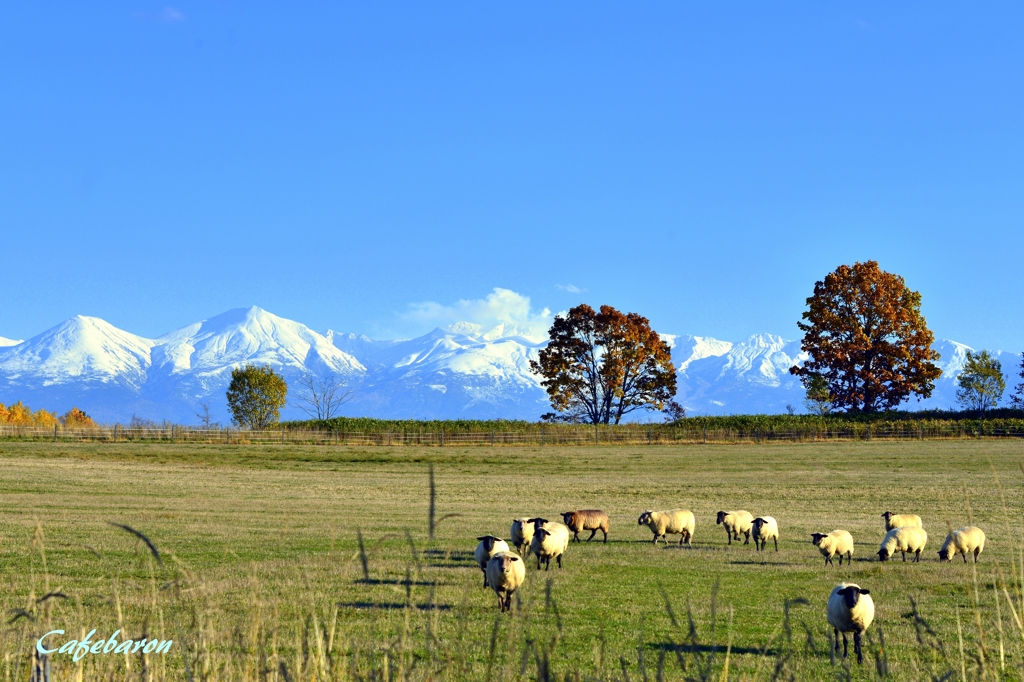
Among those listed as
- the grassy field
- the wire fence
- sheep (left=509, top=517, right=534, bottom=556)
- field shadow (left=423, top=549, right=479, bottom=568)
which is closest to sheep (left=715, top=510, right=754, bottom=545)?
the grassy field

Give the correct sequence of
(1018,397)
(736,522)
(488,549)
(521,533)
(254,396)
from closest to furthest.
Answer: (488,549) < (521,533) < (736,522) < (254,396) < (1018,397)

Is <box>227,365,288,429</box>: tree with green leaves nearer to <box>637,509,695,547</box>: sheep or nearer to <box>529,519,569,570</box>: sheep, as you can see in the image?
<box>637,509,695,547</box>: sheep

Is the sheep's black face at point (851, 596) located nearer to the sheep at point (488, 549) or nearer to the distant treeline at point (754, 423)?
the sheep at point (488, 549)

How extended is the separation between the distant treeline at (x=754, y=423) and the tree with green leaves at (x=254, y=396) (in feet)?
70.9

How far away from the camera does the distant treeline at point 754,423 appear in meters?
75.5

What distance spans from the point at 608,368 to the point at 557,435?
14.0 meters

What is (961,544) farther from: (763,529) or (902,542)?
(763,529)

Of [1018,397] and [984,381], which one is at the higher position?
[984,381]

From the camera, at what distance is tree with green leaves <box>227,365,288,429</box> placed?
10269 cm

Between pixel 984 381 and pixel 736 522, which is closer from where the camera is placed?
pixel 736 522

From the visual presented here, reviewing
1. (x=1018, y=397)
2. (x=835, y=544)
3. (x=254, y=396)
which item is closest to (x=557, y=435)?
(x=254, y=396)

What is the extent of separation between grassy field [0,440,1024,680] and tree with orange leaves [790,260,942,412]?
1280cm

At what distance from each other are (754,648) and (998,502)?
27.1 metres

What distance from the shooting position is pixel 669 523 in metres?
24.7
